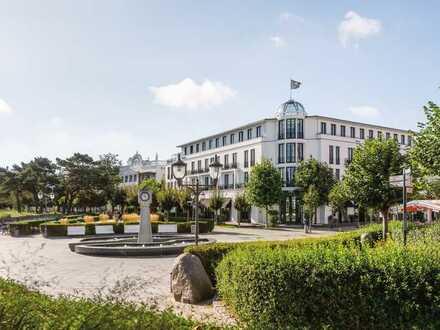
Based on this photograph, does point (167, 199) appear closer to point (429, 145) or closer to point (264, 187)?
point (264, 187)

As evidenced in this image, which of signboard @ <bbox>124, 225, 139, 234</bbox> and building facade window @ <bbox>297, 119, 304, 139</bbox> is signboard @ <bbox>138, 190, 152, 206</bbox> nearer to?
signboard @ <bbox>124, 225, 139, 234</bbox>

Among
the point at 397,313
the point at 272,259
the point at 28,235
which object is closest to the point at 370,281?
the point at 397,313

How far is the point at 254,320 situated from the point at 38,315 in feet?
12.4

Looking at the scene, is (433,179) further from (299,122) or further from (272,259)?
(299,122)

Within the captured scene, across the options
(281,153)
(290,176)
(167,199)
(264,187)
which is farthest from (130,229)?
(281,153)

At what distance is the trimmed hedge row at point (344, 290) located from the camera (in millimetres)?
6363

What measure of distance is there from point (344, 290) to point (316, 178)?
41044 mm

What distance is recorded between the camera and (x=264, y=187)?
45.8m

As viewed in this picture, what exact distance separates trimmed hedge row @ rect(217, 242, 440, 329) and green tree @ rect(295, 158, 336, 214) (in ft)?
131

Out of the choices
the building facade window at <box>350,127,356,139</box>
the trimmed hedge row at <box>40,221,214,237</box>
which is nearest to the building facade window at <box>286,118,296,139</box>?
the building facade window at <box>350,127,356,139</box>

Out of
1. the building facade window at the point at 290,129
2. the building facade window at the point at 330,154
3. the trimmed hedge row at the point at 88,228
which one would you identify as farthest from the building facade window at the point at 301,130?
the trimmed hedge row at the point at 88,228

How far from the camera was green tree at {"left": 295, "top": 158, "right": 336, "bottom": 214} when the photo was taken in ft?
154

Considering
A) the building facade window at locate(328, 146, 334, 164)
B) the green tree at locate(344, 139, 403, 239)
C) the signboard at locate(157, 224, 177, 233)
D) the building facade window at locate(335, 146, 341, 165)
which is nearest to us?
the green tree at locate(344, 139, 403, 239)

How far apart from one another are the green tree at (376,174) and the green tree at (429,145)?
597 cm
